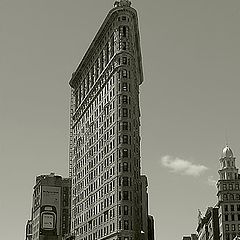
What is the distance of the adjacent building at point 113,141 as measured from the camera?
522 feet

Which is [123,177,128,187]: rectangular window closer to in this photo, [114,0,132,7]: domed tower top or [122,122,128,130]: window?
[122,122,128,130]: window

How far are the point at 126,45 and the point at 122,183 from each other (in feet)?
135

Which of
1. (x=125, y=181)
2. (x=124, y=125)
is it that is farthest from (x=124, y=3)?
(x=125, y=181)

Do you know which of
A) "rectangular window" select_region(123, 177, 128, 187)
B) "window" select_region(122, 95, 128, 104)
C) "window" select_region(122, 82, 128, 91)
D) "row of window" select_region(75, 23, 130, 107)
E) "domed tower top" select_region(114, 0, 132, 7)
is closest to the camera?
"rectangular window" select_region(123, 177, 128, 187)

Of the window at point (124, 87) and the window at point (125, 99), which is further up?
the window at point (124, 87)

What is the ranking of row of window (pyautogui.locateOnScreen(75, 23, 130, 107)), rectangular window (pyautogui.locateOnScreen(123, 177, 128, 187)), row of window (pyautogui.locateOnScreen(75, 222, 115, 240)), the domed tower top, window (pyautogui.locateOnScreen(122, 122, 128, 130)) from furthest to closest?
the domed tower top < row of window (pyautogui.locateOnScreen(75, 23, 130, 107)) < window (pyautogui.locateOnScreen(122, 122, 128, 130)) < row of window (pyautogui.locateOnScreen(75, 222, 115, 240)) < rectangular window (pyautogui.locateOnScreen(123, 177, 128, 187))

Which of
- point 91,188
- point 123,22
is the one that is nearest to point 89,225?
point 91,188

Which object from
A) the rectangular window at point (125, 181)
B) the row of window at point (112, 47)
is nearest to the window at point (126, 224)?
the rectangular window at point (125, 181)

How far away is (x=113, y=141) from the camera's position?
166875mm

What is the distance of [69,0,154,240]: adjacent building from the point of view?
159 m

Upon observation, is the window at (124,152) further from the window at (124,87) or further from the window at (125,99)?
the window at (124,87)

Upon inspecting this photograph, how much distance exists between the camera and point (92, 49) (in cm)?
19912

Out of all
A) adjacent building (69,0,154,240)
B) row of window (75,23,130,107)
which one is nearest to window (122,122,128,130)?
adjacent building (69,0,154,240)

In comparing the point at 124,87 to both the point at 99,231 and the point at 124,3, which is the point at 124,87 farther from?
the point at 99,231
